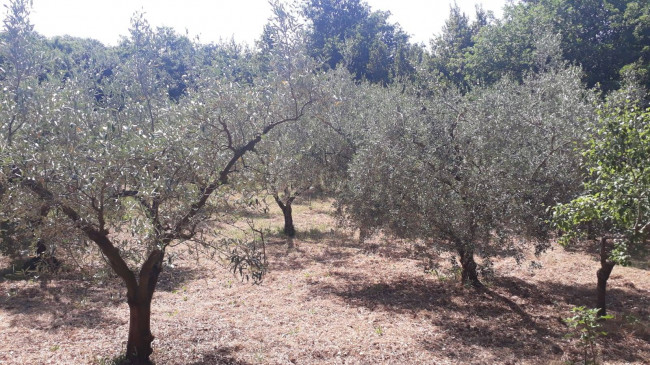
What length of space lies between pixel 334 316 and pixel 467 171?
436 centimetres

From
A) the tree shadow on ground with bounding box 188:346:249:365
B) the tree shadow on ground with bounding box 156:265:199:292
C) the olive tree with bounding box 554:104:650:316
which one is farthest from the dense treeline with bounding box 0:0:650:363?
the tree shadow on ground with bounding box 156:265:199:292

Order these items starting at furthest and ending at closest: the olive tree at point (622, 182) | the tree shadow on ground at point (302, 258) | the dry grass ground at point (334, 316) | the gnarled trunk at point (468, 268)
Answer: the tree shadow on ground at point (302, 258), the gnarled trunk at point (468, 268), the dry grass ground at point (334, 316), the olive tree at point (622, 182)

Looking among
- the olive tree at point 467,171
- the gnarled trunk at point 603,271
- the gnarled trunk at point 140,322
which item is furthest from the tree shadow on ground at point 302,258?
the gnarled trunk at point 603,271

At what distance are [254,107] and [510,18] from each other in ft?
95.3

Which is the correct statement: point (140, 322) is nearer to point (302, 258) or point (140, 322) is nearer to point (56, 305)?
point (56, 305)

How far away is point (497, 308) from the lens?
1059 centimetres

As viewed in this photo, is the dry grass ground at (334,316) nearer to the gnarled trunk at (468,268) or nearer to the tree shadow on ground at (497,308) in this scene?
the tree shadow on ground at (497,308)

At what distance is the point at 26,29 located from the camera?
9.20 meters

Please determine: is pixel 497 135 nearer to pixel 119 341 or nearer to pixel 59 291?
pixel 119 341

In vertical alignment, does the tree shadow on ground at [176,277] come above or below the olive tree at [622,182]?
below

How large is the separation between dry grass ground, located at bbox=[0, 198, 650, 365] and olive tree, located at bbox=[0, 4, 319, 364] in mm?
883

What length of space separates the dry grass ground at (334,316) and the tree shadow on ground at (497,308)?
0.09 feet

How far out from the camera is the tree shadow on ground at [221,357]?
301 inches

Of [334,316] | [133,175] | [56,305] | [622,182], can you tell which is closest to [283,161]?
[334,316]
